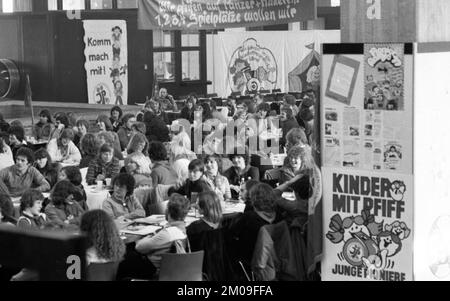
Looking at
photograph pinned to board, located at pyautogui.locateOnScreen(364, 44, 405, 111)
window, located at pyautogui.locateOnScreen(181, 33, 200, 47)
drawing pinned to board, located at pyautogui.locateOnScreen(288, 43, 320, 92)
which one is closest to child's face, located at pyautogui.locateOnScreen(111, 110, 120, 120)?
window, located at pyautogui.locateOnScreen(181, 33, 200, 47)

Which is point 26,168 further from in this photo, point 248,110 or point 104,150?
point 248,110

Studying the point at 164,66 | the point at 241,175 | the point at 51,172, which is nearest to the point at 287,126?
the point at 241,175

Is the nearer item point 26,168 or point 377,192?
point 377,192

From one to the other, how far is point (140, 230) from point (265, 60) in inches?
485

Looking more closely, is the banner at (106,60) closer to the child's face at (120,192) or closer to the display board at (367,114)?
the child's face at (120,192)

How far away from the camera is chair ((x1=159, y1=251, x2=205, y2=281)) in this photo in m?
6.05

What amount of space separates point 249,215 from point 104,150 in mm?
3561

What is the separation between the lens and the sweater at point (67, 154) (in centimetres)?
1135

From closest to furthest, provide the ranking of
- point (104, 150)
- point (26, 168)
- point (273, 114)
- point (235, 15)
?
point (235, 15), point (26, 168), point (104, 150), point (273, 114)

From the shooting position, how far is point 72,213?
7496 mm

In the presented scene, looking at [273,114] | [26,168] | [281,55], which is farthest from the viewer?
[281,55]

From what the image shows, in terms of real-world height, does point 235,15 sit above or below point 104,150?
above
